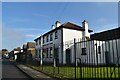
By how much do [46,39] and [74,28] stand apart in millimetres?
8227

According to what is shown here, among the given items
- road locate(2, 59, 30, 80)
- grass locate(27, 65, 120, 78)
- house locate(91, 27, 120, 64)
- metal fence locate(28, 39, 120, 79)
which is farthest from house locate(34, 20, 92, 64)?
grass locate(27, 65, 120, 78)

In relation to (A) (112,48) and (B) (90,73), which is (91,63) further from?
(A) (112,48)

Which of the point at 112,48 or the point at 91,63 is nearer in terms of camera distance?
the point at 112,48

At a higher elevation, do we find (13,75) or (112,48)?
(112,48)

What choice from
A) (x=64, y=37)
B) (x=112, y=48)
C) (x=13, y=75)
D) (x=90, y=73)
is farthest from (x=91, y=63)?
(x=64, y=37)

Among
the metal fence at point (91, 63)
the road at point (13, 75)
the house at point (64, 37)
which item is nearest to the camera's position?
the metal fence at point (91, 63)

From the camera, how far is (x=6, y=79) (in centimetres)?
1237

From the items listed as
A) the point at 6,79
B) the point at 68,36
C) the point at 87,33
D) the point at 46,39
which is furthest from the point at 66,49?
the point at 6,79

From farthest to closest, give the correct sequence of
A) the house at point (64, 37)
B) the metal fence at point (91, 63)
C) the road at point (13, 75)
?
1. the house at point (64, 37)
2. the road at point (13, 75)
3. the metal fence at point (91, 63)

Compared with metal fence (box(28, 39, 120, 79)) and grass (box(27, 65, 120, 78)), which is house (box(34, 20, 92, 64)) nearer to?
metal fence (box(28, 39, 120, 79))

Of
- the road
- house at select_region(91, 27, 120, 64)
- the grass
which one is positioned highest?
house at select_region(91, 27, 120, 64)

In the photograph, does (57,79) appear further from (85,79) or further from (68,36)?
(68,36)

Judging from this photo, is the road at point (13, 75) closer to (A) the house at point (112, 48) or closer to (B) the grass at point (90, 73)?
(B) the grass at point (90, 73)

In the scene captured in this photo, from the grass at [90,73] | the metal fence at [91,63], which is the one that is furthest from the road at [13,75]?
the grass at [90,73]
